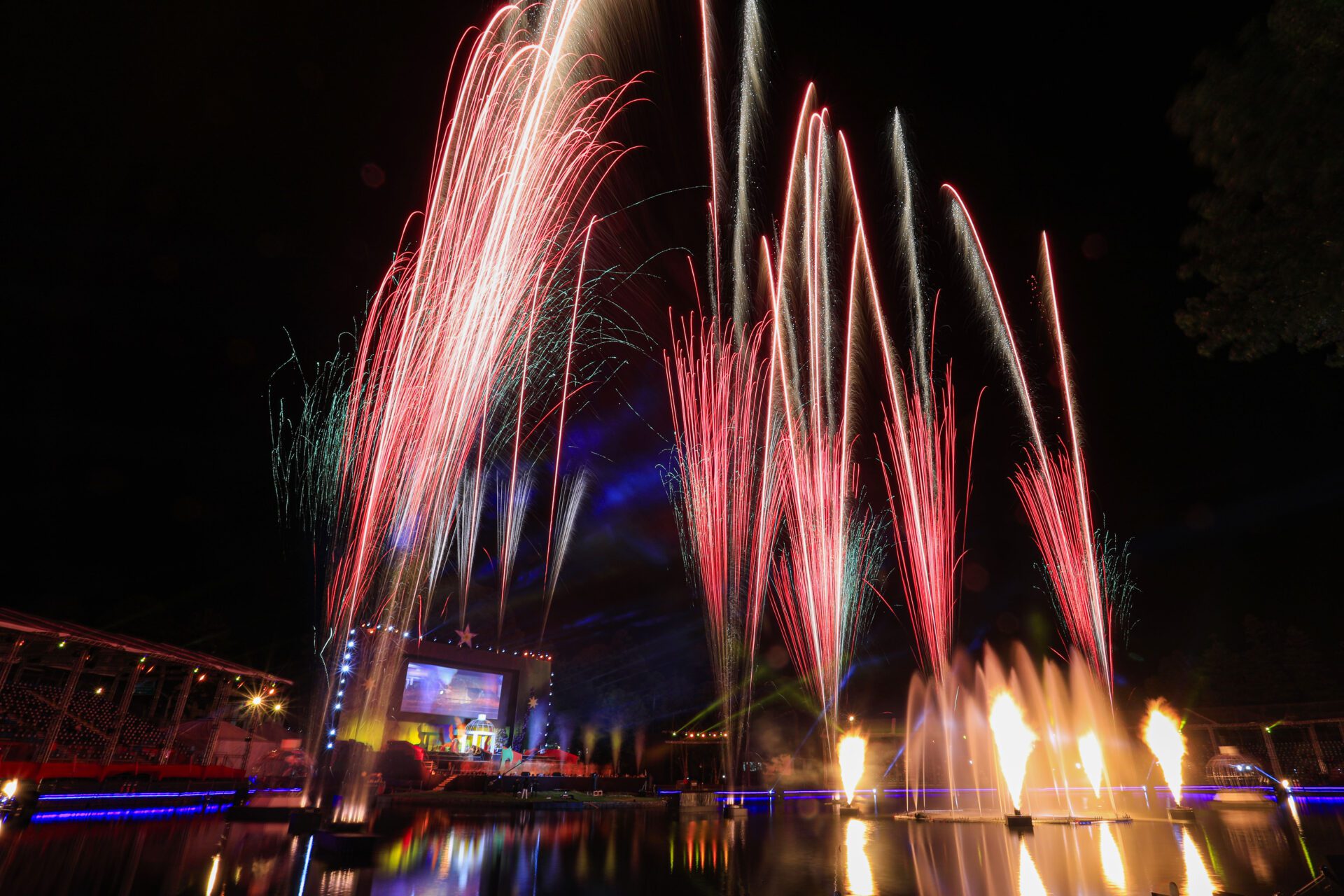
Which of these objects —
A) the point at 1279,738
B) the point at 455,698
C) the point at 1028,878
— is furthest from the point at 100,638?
the point at 1279,738

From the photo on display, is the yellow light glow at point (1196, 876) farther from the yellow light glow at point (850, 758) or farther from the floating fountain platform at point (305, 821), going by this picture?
the floating fountain platform at point (305, 821)

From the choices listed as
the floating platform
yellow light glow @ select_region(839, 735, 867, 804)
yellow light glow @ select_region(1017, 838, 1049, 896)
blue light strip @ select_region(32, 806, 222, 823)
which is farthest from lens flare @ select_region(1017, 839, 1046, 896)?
blue light strip @ select_region(32, 806, 222, 823)

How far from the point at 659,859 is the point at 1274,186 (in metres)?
11.6

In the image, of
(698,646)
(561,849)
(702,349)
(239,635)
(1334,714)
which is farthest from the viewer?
(698,646)

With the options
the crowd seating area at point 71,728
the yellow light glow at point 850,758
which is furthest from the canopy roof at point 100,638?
the yellow light glow at point 850,758

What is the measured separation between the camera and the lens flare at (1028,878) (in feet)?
26.5

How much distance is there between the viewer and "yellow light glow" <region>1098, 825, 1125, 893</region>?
28.7 ft

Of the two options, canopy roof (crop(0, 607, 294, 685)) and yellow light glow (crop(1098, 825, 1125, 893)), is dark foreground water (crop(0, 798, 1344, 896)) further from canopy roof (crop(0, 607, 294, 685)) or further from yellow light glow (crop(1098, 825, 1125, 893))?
canopy roof (crop(0, 607, 294, 685))

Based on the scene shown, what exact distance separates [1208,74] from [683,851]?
12.9 m

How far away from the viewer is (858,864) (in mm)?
10586

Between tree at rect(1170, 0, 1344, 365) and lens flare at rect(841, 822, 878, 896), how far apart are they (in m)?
7.25

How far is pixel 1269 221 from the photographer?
6266 millimetres

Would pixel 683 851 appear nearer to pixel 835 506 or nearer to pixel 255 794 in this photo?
pixel 835 506

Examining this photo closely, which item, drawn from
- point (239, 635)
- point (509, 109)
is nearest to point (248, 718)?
point (239, 635)
